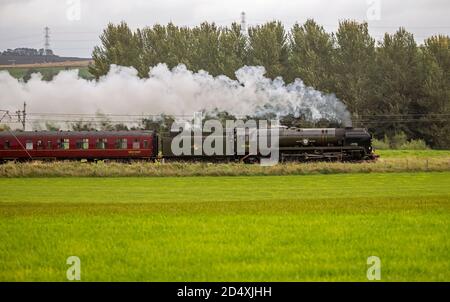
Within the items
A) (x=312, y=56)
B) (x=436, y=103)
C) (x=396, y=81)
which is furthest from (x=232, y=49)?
(x=436, y=103)

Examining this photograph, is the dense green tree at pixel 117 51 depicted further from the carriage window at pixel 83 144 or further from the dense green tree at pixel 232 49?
the carriage window at pixel 83 144

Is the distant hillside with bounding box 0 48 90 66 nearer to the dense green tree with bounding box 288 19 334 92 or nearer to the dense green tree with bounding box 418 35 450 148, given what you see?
the dense green tree with bounding box 288 19 334 92

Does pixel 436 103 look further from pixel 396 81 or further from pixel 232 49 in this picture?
pixel 232 49

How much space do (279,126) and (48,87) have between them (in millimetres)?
19303

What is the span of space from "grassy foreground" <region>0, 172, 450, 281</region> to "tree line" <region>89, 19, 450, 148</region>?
42755 mm

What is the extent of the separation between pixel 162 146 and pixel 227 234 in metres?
33.6

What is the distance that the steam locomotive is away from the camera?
48438 mm

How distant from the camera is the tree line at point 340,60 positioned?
7188cm

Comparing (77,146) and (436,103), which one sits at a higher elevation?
(436,103)

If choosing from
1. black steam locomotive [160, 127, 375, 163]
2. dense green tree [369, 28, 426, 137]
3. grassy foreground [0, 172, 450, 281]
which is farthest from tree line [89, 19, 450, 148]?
grassy foreground [0, 172, 450, 281]

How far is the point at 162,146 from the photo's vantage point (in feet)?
164

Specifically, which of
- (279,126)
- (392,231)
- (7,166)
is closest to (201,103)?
(279,126)

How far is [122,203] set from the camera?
83.7 ft

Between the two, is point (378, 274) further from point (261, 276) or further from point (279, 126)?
point (279, 126)
